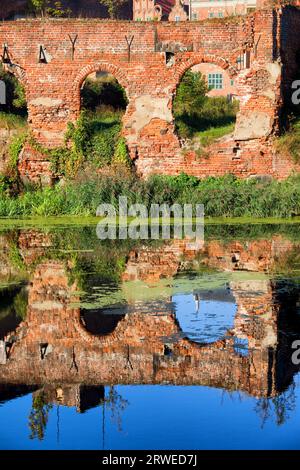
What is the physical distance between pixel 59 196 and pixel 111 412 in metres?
15.9

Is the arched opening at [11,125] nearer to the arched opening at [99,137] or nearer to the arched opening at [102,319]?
the arched opening at [99,137]

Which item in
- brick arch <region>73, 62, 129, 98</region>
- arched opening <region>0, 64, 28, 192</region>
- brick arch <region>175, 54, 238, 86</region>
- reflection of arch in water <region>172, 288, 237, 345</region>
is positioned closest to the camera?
reflection of arch in water <region>172, 288, 237, 345</region>

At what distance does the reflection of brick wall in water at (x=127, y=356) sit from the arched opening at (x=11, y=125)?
45.8 ft

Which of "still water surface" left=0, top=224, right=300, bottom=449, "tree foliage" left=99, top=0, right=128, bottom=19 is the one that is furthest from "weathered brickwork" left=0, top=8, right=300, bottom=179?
"tree foliage" left=99, top=0, right=128, bottom=19

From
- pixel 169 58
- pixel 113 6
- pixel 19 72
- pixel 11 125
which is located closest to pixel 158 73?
pixel 169 58

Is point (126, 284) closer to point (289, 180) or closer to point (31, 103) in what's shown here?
point (289, 180)

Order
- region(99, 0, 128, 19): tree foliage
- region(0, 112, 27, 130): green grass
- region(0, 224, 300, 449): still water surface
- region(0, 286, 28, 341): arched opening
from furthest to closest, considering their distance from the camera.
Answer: region(99, 0, 128, 19): tree foliage
region(0, 112, 27, 130): green grass
region(0, 286, 28, 341): arched opening
region(0, 224, 300, 449): still water surface

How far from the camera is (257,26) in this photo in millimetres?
25234

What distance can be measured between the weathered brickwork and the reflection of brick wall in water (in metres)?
13.3

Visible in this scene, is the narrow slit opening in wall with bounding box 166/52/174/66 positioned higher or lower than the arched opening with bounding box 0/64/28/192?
higher

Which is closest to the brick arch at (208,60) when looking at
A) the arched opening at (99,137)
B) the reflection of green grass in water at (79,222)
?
the arched opening at (99,137)

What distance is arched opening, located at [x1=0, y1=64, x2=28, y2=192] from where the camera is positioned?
26219mm

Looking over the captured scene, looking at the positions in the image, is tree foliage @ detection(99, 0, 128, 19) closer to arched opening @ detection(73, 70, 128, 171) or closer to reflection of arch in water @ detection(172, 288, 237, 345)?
arched opening @ detection(73, 70, 128, 171)

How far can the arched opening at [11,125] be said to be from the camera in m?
26.2
